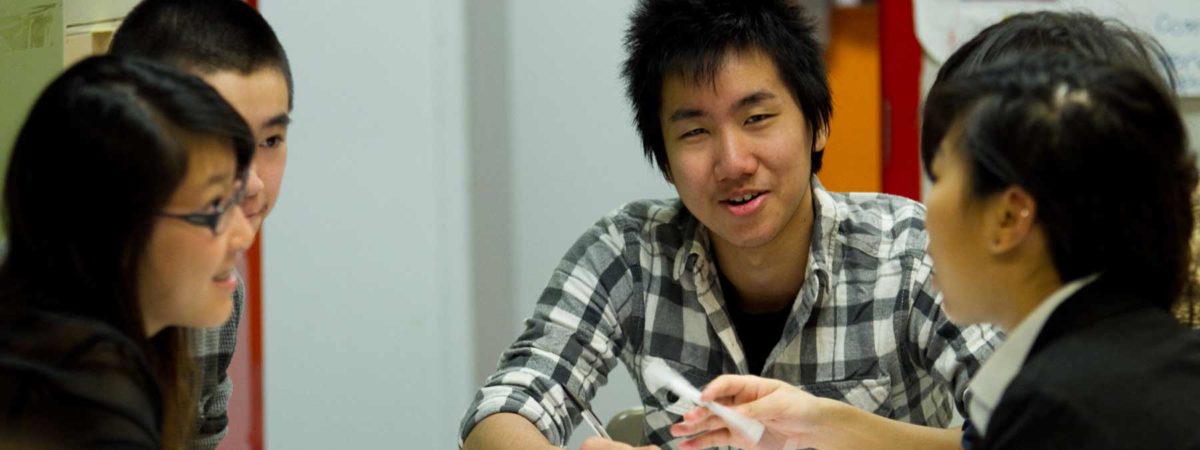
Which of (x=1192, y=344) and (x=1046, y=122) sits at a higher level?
(x=1046, y=122)

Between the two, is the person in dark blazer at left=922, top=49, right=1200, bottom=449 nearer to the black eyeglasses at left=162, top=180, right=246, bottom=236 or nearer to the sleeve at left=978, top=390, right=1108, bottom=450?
the sleeve at left=978, top=390, right=1108, bottom=450

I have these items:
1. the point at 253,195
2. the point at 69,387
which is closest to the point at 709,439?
the point at 253,195

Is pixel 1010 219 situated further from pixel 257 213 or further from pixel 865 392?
pixel 257 213

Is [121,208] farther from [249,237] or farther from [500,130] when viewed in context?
[500,130]

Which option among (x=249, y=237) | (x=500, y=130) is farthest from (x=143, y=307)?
(x=500, y=130)

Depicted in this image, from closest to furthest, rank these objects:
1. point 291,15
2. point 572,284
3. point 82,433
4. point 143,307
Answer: point 82,433
point 143,307
point 572,284
point 291,15

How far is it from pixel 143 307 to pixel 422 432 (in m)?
1.31

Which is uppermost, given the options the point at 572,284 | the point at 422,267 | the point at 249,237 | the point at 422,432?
the point at 249,237

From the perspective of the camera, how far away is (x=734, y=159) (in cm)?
138

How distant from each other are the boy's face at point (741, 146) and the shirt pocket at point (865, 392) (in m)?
0.20

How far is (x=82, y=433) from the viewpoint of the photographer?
796 mm

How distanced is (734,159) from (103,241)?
2.39 ft

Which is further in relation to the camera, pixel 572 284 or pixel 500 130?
pixel 500 130

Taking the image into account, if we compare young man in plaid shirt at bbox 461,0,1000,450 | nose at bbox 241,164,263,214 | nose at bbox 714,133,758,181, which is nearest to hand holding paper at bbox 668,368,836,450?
young man in plaid shirt at bbox 461,0,1000,450
